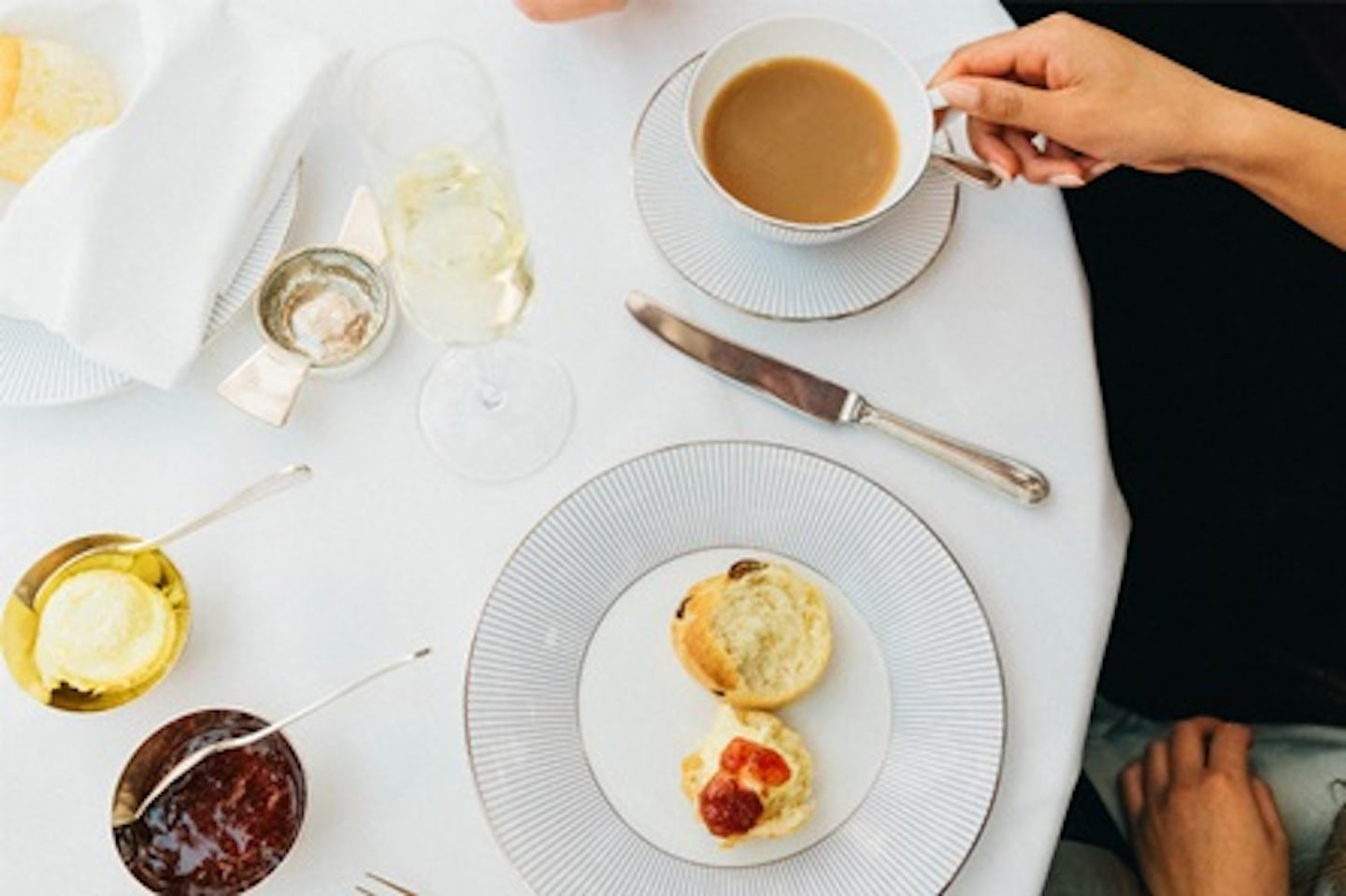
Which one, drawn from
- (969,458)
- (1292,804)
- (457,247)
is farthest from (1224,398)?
(457,247)

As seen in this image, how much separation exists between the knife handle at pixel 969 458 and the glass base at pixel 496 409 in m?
0.23

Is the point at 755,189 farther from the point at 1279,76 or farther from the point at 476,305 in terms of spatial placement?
the point at 1279,76

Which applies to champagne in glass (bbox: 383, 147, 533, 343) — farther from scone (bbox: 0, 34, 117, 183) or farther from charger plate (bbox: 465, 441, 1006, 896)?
scone (bbox: 0, 34, 117, 183)

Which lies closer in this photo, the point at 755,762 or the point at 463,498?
the point at 755,762

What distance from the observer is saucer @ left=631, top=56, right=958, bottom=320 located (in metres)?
0.97

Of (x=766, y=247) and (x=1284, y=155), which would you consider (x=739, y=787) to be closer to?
(x=766, y=247)

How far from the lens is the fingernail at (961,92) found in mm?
925

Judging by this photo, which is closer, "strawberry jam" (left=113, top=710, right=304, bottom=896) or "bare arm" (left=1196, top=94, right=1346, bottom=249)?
"strawberry jam" (left=113, top=710, right=304, bottom=896)

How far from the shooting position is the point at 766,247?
1.00 m

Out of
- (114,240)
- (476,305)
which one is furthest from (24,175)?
(476,305)

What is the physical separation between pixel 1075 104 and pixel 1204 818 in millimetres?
647

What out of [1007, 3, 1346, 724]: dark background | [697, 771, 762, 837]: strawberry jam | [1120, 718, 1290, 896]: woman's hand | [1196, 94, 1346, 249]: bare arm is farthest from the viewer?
[1007, 3, 1346, 724]: dark background

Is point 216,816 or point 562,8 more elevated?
point 562,8

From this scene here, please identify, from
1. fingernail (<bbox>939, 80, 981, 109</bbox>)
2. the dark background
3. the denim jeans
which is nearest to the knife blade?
fingernail (<bbox>939, 80, 981, 109</bbox>)
